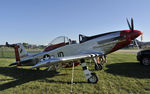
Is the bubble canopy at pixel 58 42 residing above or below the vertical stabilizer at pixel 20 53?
above

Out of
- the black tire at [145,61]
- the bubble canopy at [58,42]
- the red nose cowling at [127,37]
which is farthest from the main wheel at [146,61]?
the bubble canopy at [58,42]

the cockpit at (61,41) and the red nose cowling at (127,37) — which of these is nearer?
the red nose cowling at (127,37)

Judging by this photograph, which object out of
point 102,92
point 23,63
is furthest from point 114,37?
point 23,63

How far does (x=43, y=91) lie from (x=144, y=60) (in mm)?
7349

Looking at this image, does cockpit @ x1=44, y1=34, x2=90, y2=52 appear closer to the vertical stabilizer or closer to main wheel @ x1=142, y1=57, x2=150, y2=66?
the vertical stabilizer

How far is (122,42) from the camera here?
15.7 ft

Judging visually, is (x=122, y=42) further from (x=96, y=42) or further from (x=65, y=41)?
(x=65, y=41)

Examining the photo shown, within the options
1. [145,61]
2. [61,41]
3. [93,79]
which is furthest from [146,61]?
[61,41]

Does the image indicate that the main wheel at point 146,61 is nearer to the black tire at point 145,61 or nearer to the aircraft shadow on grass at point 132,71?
the black tire at point 145,61

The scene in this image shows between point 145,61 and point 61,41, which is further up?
point 61,41

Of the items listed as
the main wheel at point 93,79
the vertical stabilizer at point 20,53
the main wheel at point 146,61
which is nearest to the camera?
the main wheel at point 93,79

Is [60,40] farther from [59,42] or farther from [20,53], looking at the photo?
[20,53]

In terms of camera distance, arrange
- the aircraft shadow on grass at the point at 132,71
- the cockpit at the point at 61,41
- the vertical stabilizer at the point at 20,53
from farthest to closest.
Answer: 1. the vertical stabilizer at the point at 20,53
2. the cockpit at the point at 61,41
3. the aircraft shadow on grass at the point at 132,71

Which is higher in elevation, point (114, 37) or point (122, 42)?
point (114, 37)
